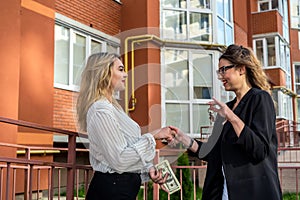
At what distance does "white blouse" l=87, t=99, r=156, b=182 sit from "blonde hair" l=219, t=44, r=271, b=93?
2.26ft

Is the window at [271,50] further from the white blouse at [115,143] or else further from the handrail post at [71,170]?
the white blouse at [115,143]

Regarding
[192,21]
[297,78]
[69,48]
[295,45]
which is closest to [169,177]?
[69,48]

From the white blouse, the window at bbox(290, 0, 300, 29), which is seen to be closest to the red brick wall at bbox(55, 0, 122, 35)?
the white blouse

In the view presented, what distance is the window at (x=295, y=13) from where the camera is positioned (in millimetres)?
20609

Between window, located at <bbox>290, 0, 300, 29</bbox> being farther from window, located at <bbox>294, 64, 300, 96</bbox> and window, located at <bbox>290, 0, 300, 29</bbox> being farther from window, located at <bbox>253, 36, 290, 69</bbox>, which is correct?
window, located at <bbox>253, 36, 290, 69</bbox>

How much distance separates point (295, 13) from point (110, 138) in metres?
21.3

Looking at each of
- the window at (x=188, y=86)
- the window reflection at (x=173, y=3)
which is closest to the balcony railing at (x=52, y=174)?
the window at (x=188, y=86)

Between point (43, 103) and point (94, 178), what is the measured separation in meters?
5.01

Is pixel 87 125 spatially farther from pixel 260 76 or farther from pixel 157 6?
pixel 157 6

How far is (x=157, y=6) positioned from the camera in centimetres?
1041

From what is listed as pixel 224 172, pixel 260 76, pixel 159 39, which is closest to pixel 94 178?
Answer: pixel 224 172

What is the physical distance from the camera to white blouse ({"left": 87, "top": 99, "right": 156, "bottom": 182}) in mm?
1859

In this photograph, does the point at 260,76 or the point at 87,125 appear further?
the point at 260,76

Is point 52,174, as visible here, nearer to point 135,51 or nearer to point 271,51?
point 135,51
